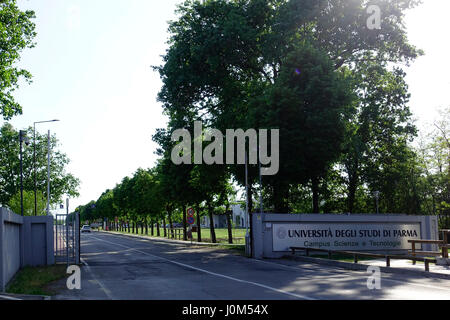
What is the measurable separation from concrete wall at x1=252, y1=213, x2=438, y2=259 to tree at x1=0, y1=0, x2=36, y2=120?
52.4ft

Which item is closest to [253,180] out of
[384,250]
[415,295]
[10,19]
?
[384,250]

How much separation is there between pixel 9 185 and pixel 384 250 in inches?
2770

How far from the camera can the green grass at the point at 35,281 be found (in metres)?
12.9

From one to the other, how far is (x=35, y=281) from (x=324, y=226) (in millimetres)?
16578

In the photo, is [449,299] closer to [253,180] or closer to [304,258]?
[304,258]

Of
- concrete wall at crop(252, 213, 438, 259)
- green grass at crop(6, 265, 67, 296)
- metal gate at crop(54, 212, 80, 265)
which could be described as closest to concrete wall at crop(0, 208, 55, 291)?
metal gate at crop(54, 212, 80, 265)

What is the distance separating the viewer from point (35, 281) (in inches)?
607

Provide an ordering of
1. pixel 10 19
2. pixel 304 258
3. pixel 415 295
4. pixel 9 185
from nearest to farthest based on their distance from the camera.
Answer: pixel 415 295 → pixel 304 258 → pixel 10 19 → pixel 9 185

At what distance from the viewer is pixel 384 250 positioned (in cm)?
2830

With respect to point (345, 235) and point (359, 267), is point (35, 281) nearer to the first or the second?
point (359, 267)

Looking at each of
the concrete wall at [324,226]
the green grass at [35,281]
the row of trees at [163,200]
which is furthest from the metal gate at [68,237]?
the row of trees at [163,200]

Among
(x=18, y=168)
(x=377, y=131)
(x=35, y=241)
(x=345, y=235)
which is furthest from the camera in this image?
(x=18, y=168)

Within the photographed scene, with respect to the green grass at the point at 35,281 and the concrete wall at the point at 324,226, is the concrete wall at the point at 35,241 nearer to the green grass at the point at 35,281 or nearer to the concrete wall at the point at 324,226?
the green grass at the point at 35,281

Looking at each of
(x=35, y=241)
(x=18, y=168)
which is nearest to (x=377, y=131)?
(x=35, y=241)
